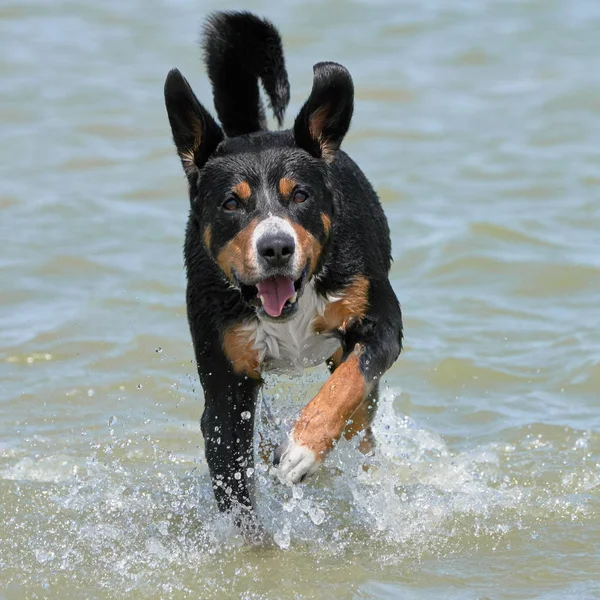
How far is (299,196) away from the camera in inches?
234

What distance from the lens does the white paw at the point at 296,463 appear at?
18.6 ft

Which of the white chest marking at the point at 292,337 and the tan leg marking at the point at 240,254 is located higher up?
the tan leg marking at the point at 240,254

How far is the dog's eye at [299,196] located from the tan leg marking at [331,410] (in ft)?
2.56

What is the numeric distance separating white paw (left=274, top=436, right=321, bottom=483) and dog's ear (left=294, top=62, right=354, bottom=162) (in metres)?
1.43

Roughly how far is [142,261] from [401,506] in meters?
4.64

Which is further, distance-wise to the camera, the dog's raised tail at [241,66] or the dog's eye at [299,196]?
the dog's raised tail at [241,66]

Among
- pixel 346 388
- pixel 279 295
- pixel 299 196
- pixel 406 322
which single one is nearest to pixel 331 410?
pixel 346 388

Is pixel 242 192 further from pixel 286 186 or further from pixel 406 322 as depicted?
pixel 406 322

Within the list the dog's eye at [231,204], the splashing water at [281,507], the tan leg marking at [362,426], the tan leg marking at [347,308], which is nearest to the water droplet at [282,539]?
the splashing water at [281,507]

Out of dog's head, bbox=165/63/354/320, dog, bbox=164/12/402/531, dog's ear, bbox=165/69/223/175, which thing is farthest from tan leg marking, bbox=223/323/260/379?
dog's ear, bbox=165/69/223/175

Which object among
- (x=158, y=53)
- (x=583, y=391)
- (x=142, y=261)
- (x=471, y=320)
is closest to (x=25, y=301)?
(x=142, y=261)

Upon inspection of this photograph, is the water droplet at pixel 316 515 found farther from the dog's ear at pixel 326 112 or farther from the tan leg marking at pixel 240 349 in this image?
the dog's ear at pixel 326 112

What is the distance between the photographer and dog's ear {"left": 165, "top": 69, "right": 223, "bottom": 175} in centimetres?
602

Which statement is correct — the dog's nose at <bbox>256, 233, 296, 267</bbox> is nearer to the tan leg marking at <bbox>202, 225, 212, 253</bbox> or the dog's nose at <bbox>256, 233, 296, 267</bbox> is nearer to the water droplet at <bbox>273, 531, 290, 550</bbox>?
the tan leg marking at <bbox>202, 225, 212, 253</bbox>
